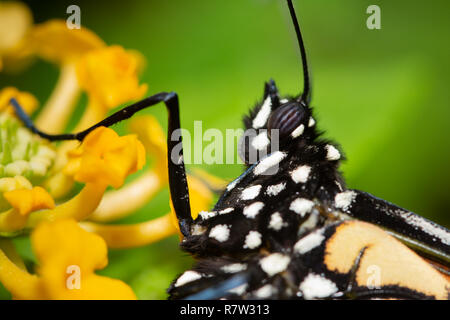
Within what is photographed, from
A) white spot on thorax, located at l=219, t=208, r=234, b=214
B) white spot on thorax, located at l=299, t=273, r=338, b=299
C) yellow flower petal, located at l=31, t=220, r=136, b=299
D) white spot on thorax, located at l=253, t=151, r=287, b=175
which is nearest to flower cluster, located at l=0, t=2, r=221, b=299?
yellow flower petal, located at l=31, t=220, r=136, b=299

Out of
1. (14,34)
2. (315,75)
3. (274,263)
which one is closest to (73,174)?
(274,263)

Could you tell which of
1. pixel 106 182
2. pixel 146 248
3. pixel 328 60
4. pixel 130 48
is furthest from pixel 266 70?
pixel 106 182

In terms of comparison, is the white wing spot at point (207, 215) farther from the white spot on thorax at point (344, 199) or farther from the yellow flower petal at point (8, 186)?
the yellow flower petal at point (8, 186)

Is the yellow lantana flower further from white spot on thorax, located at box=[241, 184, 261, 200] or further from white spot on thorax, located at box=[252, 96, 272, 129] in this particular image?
white spot on thorax, located at box=[252, 96, 272, 129]

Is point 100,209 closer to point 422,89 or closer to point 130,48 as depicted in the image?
point 130,48

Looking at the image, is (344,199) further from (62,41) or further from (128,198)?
(62,41)

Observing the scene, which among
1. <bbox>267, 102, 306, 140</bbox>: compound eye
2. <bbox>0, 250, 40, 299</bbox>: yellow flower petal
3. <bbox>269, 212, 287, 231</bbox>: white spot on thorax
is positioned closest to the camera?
<bbox>0, 250, 40, 299</bbox>: yellow flower petal

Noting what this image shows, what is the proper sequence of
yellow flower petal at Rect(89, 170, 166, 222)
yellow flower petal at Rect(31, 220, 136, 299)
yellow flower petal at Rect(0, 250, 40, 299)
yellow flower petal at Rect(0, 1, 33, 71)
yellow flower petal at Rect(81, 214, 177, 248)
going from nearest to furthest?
1. yellow flower petal at Rect(31, 220, 136, 299)
2. yellow flower petal at Rect(0, 250, 40, 299)
3. yellow flower petal at Rect(81, 214, 177, 248)
4. yellow flower petal at Rect(89, 170, 166, 222)
5. yellow flower petal at Rect(0, 1, 33, 71)

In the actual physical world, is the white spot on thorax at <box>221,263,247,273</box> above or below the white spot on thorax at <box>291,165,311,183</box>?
below
